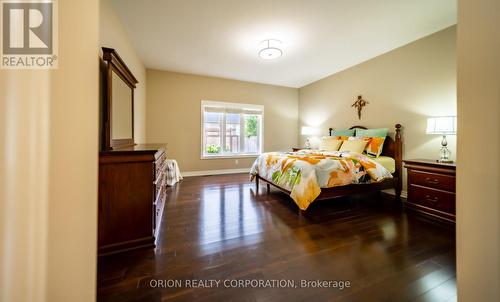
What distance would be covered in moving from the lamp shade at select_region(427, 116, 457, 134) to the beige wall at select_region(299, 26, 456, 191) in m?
0.36

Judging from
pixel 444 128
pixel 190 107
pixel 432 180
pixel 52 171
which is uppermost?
pixel 190 107

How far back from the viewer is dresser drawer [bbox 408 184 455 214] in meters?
2.14

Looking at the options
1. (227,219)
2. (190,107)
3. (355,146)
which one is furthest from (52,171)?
(190,107)

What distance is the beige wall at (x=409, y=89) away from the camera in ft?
8.64

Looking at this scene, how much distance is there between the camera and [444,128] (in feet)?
7.75

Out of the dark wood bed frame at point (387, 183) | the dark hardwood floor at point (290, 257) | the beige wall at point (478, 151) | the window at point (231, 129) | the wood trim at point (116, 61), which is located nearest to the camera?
the beige wall at point (478, 151)

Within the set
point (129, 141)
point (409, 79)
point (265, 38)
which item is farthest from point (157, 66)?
point (409, 79)

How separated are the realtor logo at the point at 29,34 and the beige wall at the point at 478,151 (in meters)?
1.40

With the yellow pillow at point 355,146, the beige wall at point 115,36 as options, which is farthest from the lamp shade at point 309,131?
the beige wall at point 115,36

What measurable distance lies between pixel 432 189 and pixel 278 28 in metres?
2.90

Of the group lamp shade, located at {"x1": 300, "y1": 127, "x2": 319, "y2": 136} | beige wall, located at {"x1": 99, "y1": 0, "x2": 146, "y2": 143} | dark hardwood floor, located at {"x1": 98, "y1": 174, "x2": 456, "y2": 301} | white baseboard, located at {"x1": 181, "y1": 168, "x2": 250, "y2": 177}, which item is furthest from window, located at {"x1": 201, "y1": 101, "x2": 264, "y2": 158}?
dark hardwood floor, located at {"x1": 98, "y1": 174, "x2": 456, "y2": 301}

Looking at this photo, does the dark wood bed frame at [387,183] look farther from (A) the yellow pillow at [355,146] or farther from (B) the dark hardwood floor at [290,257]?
(A) the yellow pillow at [355,146]

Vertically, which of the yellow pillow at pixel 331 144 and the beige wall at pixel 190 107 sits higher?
the beige wall at pixel 190 107

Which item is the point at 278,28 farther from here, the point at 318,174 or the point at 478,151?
the point at 478,151
